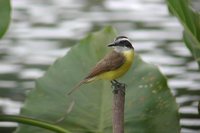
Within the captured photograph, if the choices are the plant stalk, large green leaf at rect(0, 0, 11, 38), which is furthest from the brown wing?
large green leaf at rect(0, 0, 11, 38)

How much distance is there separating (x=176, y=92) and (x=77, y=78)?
5.92 ft

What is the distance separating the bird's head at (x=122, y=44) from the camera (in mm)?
3176

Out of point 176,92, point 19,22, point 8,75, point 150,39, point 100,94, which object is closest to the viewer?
point 100,94

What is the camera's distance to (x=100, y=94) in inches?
154

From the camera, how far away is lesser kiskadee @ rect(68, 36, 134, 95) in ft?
10.5

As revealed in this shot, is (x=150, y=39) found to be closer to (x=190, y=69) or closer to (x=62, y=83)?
(x=190, y=69)

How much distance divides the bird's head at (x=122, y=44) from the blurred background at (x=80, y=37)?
1837mm

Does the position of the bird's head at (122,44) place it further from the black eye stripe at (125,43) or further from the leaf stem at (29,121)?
the leaf stem at (29,121)

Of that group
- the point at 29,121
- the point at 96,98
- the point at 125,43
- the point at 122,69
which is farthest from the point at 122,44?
the point at 96,98

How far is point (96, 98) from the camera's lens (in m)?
3.89

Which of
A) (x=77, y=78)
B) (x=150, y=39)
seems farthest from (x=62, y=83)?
(x=150, y=39)

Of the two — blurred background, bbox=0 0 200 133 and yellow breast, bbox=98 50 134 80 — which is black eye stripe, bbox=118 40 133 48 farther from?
blurred background, bbox=0 0 200 133

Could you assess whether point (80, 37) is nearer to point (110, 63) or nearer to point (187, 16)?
point (187, 16)

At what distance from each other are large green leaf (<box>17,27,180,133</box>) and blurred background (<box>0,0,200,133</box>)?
45.4 inches
